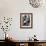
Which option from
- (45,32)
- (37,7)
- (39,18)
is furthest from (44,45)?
(37,7)

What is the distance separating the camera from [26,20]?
490cm

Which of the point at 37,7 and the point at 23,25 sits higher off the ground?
the point at 37,7

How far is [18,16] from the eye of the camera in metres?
4.88

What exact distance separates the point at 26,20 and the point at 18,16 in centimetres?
A: 32

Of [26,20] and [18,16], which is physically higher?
[18,16]

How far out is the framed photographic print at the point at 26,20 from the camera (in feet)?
16.0

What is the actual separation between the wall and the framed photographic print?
0.35 feet

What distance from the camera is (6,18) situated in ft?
15.9

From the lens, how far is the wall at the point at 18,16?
4.85m

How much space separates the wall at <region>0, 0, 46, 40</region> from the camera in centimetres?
485

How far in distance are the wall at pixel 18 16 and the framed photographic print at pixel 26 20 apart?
0.35ft

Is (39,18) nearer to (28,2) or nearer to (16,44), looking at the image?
(28,2)

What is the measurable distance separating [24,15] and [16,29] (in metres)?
0.57

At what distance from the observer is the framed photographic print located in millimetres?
4868
